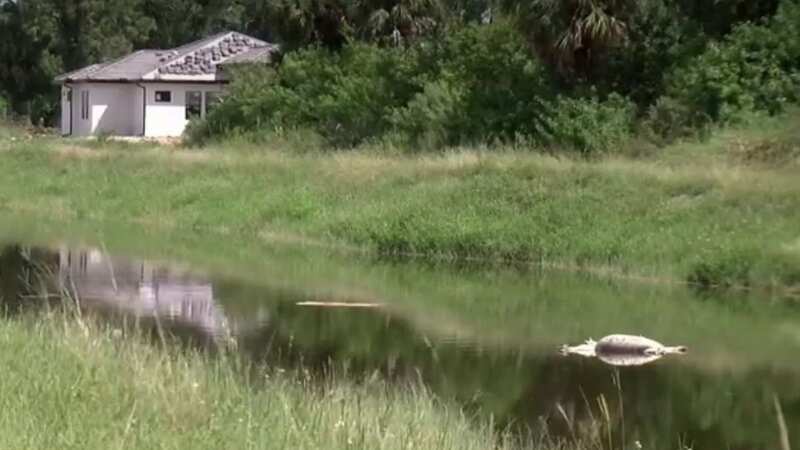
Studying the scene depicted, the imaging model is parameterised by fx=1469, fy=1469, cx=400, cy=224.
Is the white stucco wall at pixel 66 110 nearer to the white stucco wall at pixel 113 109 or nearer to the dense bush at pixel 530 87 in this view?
the white stucco wall at pixel 113 109

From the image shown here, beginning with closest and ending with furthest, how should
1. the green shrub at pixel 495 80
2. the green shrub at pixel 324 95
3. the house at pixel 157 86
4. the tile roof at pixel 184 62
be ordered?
the green shrub at pixel 495 80
the green shrub at pixel 324 95
the tile roof at pixel 184 62
the house at pixel 157 86

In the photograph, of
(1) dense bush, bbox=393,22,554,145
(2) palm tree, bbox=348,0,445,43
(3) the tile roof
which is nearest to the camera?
(1) dense bush, bbox=393,22,554,145

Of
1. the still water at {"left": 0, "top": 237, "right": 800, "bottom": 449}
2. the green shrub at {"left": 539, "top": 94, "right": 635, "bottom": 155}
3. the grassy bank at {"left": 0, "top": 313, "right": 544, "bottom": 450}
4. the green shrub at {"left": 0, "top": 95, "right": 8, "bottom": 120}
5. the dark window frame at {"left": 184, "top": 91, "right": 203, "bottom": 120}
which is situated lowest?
the green shrub at {"left": 0, "top": 95, "right": 8, "bottom": 120}

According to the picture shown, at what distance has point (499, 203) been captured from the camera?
31516mm

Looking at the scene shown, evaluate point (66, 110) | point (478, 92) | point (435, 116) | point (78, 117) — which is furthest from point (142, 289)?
point (66, 110)

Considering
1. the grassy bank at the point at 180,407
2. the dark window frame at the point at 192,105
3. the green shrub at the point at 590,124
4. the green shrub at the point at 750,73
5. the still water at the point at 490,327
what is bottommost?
the still water at the point at 490,327

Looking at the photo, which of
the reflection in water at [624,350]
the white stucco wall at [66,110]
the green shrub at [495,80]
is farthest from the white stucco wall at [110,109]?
the reflection in water at [624,350]

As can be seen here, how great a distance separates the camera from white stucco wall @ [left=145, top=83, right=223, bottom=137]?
63625mm

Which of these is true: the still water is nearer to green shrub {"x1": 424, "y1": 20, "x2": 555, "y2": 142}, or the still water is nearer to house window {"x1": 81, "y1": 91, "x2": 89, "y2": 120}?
green shrub {"x1": 424, "y1": 20, "x2": 555, "y2": 142}

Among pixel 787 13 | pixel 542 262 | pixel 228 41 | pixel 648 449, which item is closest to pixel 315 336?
pixel 648 449

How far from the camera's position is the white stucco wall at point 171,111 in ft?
209

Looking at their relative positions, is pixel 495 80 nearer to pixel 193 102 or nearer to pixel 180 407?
pixel 193 102

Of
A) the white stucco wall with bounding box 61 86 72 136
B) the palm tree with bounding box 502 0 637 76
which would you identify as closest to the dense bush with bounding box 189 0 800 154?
the palm tree with bounding box 502 0 637 76

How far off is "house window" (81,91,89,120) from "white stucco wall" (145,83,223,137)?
4147 millimetres
